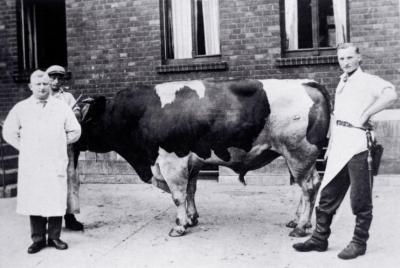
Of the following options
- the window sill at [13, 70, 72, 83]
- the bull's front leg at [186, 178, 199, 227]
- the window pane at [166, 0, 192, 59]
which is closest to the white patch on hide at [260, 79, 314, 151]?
the bull's front leg at [186, 178, 199, 227]

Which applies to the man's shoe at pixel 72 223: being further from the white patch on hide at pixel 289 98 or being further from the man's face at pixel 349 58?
the man's face at pixel 349 58

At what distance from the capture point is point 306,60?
27.5ft

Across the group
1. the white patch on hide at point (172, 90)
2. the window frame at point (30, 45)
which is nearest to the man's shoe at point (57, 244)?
the white patch on hide at point (172, 90)

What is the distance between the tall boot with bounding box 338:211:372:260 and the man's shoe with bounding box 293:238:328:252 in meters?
0.23

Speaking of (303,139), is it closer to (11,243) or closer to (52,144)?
(52,144)

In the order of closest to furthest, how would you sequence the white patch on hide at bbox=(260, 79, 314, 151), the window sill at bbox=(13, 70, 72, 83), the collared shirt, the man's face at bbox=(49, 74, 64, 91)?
the collared shirt
the white patch on hide at bbox=(260, 79, 314, 151)
the man's face at bbox=(49, 74, 64, 91)
the window sill at bbox=(13, 70, 72, 83)

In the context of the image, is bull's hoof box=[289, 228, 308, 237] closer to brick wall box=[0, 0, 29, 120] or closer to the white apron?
the white apron

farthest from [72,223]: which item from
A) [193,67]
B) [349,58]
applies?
[193,67]

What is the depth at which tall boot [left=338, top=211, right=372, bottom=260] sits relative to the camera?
4398 mm

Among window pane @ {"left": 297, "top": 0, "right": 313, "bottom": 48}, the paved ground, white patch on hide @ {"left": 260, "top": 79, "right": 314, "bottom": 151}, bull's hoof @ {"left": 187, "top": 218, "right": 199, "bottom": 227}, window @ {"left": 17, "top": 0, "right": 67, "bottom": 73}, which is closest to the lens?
the paved ground

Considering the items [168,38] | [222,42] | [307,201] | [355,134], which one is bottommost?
[307,201]

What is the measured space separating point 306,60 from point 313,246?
4.43m

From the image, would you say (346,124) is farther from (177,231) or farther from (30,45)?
(30,45)

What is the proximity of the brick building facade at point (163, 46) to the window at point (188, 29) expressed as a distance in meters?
0.15
